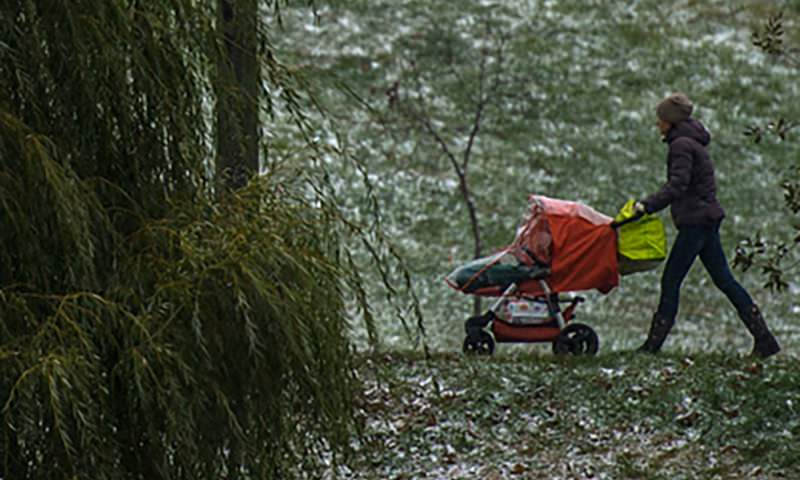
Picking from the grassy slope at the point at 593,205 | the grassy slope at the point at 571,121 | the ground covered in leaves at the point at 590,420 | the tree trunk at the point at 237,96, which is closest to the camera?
the tree trunk at the point at 237,96

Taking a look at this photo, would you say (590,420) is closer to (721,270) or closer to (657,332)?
(657,332)

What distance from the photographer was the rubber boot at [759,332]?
9.11 m

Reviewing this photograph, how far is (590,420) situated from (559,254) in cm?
132

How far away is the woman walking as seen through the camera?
8805mm

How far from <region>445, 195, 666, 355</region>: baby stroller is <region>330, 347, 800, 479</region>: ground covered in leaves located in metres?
0.26

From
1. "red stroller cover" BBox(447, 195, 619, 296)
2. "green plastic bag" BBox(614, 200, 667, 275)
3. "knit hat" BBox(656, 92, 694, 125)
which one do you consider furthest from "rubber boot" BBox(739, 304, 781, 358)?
"knit hat" BBox(656, 92, 694, 125)

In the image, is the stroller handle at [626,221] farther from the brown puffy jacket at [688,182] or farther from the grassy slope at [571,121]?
the grassy slope at [571,121]

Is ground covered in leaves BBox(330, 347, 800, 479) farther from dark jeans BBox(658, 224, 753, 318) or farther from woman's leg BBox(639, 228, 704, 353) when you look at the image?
dark jeans BBox(658, 224, 753, 318)

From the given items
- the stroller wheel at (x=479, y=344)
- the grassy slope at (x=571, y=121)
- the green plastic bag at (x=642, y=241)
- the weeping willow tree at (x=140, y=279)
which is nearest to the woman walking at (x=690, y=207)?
the green plastic bag at (x=642, y=241)

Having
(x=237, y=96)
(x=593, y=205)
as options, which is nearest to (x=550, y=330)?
(x=237, y=96)

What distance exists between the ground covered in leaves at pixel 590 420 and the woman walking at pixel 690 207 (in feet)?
1.29

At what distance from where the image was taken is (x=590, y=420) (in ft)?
27.8

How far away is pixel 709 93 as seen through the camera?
23.9m

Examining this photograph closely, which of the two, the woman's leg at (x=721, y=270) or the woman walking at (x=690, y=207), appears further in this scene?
the woman's leg at (x=721, y=270)
